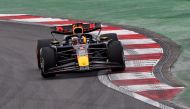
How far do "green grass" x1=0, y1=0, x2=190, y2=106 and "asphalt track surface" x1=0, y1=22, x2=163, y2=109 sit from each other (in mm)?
3683

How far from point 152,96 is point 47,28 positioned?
28.7ft

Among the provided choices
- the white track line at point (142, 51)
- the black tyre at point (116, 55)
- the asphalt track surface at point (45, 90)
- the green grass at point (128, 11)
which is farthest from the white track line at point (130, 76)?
the green grass at point (128, 11)

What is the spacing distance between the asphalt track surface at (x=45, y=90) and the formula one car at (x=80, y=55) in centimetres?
22

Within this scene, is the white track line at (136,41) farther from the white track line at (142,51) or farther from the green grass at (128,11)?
the white track line at (142,51)

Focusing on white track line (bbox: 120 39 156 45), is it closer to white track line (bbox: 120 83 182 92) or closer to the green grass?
the green grass

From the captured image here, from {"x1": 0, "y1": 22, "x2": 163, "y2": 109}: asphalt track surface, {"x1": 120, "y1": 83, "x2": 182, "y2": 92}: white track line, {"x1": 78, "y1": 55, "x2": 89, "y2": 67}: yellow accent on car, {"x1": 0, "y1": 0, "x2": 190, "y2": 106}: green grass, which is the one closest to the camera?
{"x1": 0, "y1": 22, "x2": 163, "y2": 109}: asphalt track surface

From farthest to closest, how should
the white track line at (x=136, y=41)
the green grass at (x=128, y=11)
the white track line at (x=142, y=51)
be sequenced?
the green grass at (x=128, y=11), the white track line at (x=136, y=41), the white track line at (x=142, y=51)

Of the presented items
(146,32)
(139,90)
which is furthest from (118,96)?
(146,32)

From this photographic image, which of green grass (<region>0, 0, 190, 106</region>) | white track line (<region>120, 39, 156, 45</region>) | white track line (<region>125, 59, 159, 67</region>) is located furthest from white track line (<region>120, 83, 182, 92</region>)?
white track line (<region>120, 39, 156, 45</region>)

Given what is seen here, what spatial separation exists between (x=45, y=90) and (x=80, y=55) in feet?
4.99

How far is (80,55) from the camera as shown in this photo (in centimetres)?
1423

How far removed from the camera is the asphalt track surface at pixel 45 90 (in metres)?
11.7

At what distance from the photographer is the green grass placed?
1895 centimetres

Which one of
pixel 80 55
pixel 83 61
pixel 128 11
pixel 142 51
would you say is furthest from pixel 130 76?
pixel 128 11
